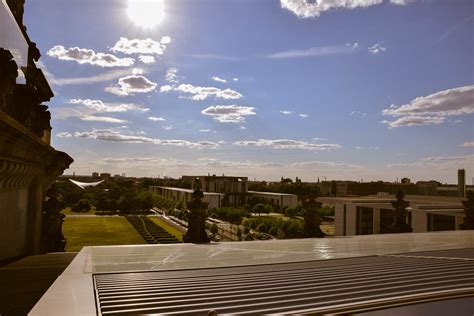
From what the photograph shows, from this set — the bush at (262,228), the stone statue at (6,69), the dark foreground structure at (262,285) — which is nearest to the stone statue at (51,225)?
the dark foreground structure at (262,285)

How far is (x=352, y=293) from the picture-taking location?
4.68 m

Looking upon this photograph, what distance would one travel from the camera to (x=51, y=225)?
10.1m

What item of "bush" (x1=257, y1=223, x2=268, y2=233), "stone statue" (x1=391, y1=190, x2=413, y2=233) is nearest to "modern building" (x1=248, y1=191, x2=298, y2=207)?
"bush" (x1=257, y1=223, x2=268, y2=233)

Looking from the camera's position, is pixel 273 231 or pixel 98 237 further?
pixel 273 231

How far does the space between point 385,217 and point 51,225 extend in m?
27.0

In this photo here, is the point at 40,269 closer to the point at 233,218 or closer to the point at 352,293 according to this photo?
the point at 352,293

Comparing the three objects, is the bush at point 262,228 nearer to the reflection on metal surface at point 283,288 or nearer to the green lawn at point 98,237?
the green lawn at point 98,237

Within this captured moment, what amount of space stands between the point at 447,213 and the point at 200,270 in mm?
22526

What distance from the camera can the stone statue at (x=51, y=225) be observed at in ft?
32.9

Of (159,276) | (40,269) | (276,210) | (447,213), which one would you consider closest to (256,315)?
(159,276)

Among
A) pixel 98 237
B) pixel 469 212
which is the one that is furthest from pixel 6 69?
pixel 98 237

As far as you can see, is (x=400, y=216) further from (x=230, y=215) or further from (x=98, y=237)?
(x=230, y=215)

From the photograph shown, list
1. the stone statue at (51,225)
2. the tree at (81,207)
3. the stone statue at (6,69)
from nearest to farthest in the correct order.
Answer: the stone statue at (6,69) < the stone statue at (51,225) < the tree at (81,207)

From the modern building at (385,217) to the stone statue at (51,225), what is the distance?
713 inches
